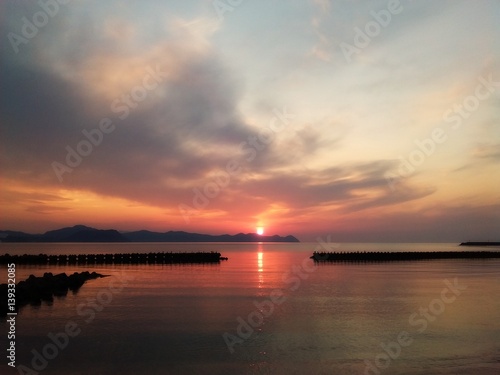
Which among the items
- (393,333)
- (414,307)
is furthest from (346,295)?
(393,333)

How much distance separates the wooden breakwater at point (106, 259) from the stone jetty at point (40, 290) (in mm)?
36918

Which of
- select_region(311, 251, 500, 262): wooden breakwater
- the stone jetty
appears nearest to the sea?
the stone jetty

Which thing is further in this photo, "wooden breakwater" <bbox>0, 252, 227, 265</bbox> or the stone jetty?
"wooden breakwater" <bbox>0, 252, 227, 265</bbox>

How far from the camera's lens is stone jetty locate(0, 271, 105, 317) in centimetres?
2908

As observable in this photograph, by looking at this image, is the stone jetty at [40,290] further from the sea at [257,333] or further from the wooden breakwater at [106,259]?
the wooden breakwater at [106,259]

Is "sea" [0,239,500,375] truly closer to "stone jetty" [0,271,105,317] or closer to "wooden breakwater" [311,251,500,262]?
"stone jetty" [0,271,105,317]

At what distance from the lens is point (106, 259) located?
80125 mm

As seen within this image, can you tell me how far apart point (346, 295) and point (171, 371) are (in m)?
22.8

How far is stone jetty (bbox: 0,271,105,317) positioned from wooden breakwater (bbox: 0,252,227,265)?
36.9m

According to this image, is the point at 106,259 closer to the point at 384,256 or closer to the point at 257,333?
the point at 384,256

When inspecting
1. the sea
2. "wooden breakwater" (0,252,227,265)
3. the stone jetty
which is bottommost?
the sea

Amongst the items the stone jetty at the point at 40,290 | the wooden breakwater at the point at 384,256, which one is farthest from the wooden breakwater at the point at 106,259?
the stone jetty at the point at 40,290

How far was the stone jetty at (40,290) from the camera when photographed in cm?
2908

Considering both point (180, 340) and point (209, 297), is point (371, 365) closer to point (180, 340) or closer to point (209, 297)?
point (180, 340)
